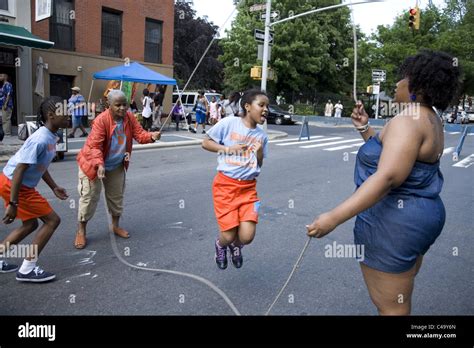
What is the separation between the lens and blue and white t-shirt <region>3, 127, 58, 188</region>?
140 inches

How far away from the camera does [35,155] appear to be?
3.57 meters

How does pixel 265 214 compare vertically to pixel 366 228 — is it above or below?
below

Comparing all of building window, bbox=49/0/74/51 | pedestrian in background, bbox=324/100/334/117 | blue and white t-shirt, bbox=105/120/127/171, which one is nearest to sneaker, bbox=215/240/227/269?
blue and white t-shirt, bbox=105/120/127/171

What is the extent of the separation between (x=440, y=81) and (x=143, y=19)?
20.6m

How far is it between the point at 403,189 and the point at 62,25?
1892cm

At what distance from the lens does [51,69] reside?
17.8 meters

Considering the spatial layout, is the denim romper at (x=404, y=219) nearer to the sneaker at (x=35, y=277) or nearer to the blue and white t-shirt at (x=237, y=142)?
the blue and white t-shirt at (x=237, y=142)

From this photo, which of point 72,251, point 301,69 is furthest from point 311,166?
point 301,69

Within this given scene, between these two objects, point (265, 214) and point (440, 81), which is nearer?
point (440, 81)

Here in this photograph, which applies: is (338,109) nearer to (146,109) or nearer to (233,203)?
(146,109)

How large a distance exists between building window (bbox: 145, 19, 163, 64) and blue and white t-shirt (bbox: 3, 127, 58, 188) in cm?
1896

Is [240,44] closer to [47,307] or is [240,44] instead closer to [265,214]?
[265,214]

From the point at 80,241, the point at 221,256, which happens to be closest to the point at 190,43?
the point at 80,241
